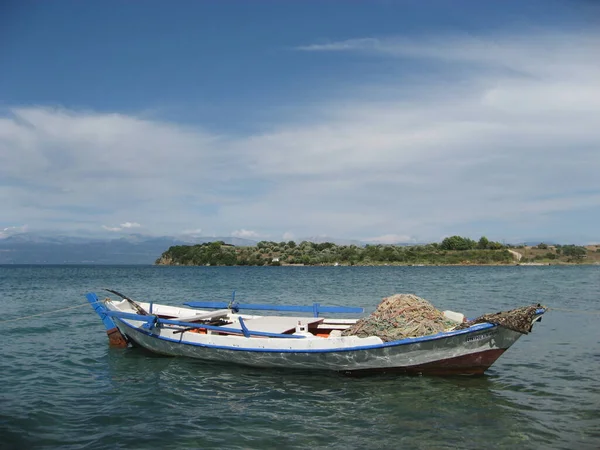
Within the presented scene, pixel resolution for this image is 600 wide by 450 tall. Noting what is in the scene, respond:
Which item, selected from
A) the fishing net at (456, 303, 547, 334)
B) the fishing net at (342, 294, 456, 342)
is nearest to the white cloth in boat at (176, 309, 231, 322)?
the fishing net at (342, 294, 456, 342)

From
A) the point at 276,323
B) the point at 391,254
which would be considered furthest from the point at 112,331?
the point at 391,254

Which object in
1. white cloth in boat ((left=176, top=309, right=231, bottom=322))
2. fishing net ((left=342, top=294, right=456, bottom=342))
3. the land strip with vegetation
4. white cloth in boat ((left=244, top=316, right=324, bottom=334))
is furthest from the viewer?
the land strip with vegetation

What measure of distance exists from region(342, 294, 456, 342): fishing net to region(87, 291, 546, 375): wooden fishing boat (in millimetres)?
471

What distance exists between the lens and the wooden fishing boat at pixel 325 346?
12.9 meters

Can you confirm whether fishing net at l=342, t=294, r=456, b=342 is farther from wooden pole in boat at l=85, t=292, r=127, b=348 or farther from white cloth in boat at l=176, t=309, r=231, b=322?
wooden pole in boat at l=85, t=292, r=127, b=348

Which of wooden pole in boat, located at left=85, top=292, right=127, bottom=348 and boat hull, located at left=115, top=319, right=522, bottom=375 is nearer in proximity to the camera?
boat hull, located at left=115, top=319, right=522, bottom=375

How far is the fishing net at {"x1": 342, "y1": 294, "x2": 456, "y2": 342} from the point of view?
13461mm

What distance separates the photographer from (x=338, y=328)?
1712cm

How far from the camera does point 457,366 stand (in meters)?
13.3

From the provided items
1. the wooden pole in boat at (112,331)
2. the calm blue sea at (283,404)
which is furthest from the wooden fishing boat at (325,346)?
the wooden pole in boat at (112,331)

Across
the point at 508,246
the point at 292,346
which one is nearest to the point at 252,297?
the point at 292,346

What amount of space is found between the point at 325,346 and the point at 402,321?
7.26ft

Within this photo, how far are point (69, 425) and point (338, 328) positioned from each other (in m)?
9.03

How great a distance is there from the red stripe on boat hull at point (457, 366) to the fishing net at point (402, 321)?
82 cm
